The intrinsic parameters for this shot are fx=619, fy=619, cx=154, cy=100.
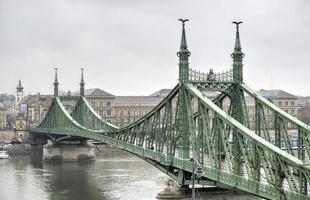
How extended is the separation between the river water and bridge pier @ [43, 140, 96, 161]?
6.51 ft

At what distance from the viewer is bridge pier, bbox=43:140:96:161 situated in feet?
375

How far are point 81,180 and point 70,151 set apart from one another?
33.1 metres

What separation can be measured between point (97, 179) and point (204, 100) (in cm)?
4119

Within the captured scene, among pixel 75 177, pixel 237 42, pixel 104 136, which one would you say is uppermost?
pixel 237 42

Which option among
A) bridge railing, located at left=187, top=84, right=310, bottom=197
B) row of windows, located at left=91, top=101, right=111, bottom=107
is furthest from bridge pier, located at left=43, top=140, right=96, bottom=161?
bridge railing, located at left=187, top=84, right=310, bottom=197

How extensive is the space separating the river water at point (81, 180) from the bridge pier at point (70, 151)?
1.98 meters

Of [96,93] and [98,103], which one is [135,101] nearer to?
[98,103]

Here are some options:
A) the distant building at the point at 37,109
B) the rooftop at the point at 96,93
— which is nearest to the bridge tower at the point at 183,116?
Answer: the rooftop at the point at 96,93

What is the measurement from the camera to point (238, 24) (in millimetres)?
48875

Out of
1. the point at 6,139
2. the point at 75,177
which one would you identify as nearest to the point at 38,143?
the point at 6,139

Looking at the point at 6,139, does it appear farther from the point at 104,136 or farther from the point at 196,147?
the point at 196,147

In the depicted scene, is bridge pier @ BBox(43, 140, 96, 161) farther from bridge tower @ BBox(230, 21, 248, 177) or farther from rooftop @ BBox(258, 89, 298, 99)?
rooftop @ BBox(258, 89, 298, 99)

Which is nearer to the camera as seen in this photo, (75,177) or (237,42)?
(237,42)

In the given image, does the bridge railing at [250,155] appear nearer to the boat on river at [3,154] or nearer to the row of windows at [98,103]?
the boat on river at [3,154]
